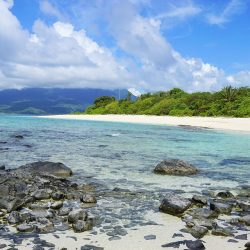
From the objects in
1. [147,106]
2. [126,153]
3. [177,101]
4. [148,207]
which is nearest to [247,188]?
[148,207]

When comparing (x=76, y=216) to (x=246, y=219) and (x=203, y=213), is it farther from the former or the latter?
(x=246, y=219)

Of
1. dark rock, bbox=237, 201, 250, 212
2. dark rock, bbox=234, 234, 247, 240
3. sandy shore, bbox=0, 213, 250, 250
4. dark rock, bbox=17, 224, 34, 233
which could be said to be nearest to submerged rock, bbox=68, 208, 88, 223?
sandy shore, bbox=0, 213, 250, 250

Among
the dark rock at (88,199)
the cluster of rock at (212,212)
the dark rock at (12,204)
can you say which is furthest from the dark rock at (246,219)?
the dark rock at (12,204)

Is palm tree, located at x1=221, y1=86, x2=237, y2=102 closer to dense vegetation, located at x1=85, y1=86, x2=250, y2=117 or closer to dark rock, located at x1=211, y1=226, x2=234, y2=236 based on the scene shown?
dense vegetation, located at x1=85, y1=86, x2=250, y2=117

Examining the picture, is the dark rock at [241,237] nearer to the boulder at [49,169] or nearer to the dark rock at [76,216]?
the dark rock at [76,216]

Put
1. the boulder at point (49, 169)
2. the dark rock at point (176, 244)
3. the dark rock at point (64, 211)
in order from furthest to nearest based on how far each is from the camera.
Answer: the boulder at point (49, 169) → the dark rock at point (64, 211) → the dark rock at point (176, 244)

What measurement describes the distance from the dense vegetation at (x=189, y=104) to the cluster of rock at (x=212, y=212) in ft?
253

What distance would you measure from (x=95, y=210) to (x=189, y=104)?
105980mm

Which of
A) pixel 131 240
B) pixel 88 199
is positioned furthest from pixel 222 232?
pixel 88 199

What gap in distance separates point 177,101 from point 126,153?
3707 inches

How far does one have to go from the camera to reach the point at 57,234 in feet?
30.1

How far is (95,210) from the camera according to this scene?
11492mm

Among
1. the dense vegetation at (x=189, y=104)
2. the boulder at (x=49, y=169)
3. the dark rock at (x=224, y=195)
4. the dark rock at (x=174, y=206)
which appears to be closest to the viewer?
the dark rock at (x=174, y=206)

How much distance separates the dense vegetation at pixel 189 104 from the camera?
98000 mm
